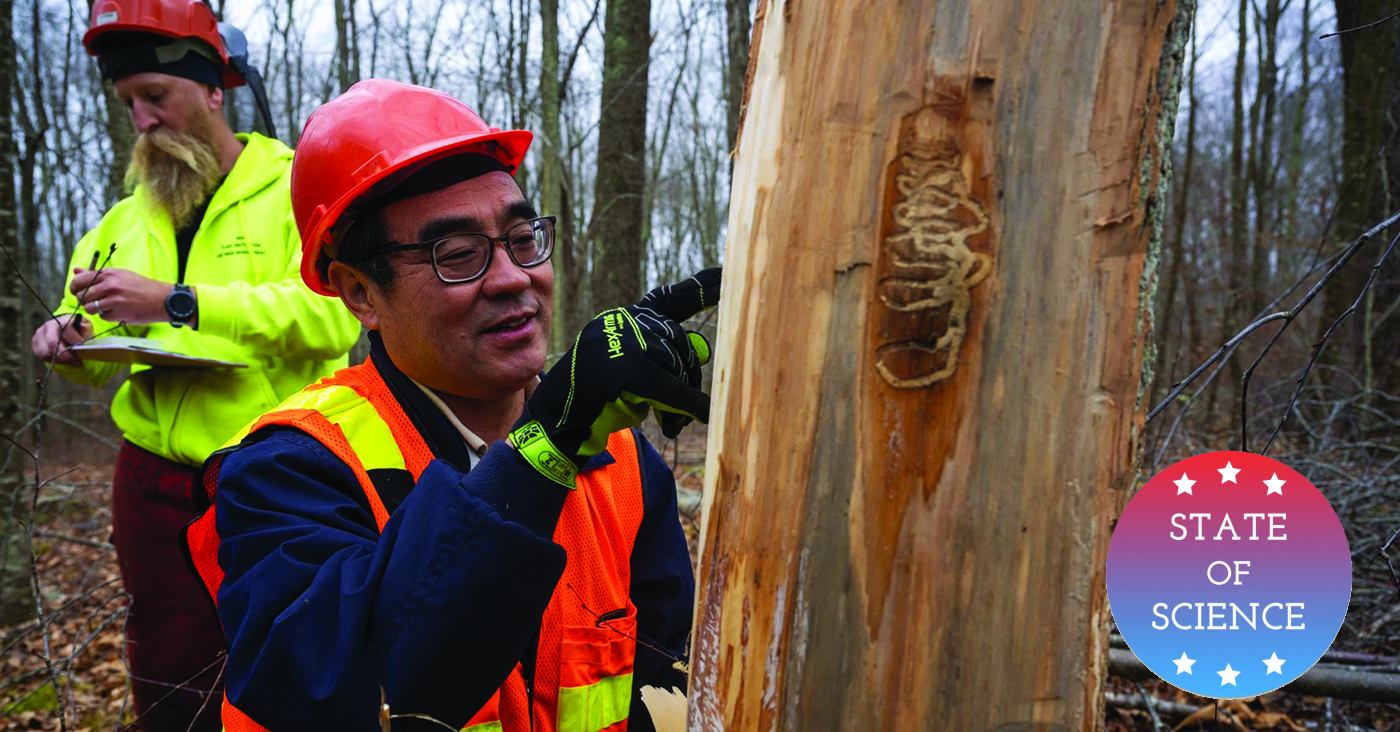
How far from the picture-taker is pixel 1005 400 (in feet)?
3.05

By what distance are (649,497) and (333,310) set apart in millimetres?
1254

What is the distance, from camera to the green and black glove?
129 centimetres

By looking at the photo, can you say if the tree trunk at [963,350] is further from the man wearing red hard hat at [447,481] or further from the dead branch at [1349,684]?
the dead branch at [1349,684]

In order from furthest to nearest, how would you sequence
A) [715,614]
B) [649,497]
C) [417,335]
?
[649,497]
[417,335]
[715,614]

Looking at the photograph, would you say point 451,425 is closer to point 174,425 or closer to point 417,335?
point 417,335

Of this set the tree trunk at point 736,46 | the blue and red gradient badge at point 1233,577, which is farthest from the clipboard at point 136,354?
the tree trunk at point 736,46

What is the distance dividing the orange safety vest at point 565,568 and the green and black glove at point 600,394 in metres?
0.33

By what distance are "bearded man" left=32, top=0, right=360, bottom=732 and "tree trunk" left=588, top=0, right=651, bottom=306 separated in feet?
8.73

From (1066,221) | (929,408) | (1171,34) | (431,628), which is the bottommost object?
(431,628)

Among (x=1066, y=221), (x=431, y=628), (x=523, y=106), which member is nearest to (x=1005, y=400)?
(x=1066, y=221)

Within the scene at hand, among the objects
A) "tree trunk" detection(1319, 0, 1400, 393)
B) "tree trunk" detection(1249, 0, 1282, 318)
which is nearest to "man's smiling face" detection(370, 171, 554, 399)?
"tree trunk" detection(1319, 0, 1400, 393)

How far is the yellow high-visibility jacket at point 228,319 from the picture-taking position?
245cm

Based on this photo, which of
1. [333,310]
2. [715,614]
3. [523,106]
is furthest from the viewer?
[523,106]

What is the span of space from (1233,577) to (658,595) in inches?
44.6
